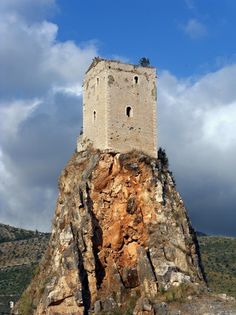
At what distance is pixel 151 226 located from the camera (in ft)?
202

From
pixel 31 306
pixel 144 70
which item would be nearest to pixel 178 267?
pixel 31 306

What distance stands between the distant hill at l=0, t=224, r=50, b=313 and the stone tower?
1166 inches

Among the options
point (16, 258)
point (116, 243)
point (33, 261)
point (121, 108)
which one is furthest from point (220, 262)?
point (121, 108)

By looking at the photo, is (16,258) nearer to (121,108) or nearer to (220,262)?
(220,262)

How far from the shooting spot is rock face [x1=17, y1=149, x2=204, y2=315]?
5853cm

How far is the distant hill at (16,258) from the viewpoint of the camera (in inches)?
3851

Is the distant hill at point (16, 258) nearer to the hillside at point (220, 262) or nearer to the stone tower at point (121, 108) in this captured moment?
the hillside at point (220, 262)

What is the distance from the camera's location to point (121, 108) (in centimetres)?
6431

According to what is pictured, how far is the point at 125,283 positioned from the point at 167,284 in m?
3.95

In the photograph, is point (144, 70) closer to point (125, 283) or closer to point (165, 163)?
point (165, 163)

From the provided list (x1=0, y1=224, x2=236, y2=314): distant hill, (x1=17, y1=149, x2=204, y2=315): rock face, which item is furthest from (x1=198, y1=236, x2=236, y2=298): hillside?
(x1=17, y1=149, x2=204, y2=315): rock face

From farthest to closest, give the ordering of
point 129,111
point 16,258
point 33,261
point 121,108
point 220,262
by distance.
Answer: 1. point 16,258
2. point 33,261
3. point 220,262
4. point 129,111
5. point 121,108

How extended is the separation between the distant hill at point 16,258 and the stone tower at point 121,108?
1166 inches

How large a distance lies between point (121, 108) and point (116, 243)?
1194 centimetres
